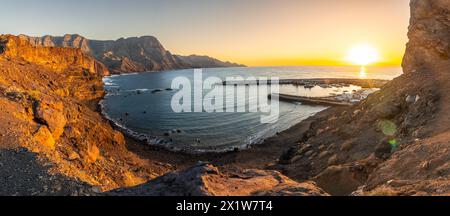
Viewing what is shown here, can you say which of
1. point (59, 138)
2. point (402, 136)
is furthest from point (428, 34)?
point (59, 138)

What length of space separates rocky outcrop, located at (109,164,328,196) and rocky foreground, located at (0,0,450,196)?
0.11 feet

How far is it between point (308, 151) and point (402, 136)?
27.9 ft

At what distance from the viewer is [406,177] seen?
37.5ft

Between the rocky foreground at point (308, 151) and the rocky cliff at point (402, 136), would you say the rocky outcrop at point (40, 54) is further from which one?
the rocky cliff at point (402, 136)

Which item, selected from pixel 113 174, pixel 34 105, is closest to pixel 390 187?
pixel 113 174

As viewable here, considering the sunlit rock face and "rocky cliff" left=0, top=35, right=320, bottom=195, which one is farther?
the sunlit rock face

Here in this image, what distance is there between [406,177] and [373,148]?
7906 mm

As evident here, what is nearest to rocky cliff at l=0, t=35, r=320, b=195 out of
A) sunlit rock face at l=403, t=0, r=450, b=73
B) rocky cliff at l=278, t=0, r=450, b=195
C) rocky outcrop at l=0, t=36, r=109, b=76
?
rocky cliff at l=278, t=0, r=450, b=195

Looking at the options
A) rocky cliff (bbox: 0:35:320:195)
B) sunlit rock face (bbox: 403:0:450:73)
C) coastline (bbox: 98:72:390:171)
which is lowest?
coastline (bbox: 98:72:390:171)

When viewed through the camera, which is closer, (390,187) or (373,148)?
(390,187)

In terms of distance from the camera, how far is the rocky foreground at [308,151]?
938 centimetres

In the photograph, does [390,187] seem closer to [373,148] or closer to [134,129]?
[373,148]

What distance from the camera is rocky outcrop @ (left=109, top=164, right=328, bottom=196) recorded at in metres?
8.18

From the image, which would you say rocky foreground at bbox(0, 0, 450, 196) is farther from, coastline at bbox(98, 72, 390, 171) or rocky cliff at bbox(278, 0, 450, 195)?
coastline at bbox(98, 72, 390, 171)
